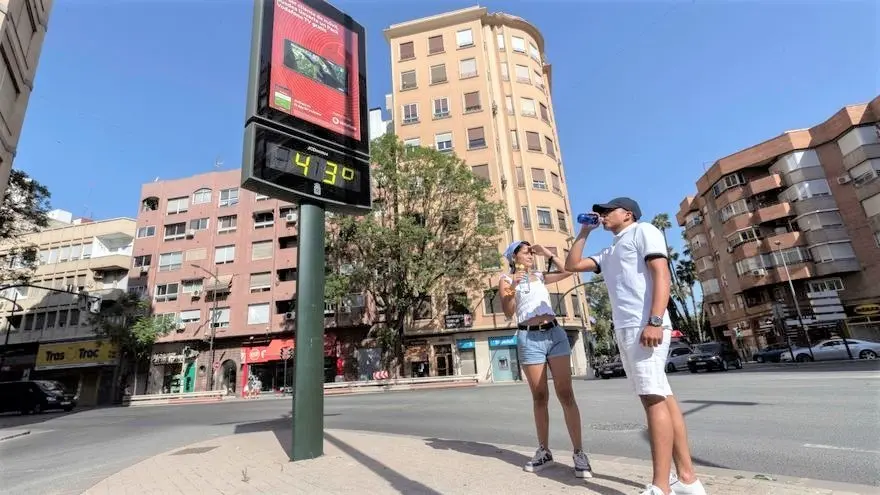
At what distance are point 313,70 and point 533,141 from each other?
33.6 metres

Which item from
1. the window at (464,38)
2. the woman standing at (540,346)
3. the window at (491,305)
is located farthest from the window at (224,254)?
the woman standing at (540,346)

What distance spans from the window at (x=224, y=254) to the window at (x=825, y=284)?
1919 inches

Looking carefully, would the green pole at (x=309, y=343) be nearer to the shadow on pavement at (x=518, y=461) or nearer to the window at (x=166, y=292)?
the shadow on pavement at (x=518, y=461)

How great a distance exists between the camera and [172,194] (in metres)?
41.2

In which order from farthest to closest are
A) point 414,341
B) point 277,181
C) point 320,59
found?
point 414,341
point 320,59
point 277,181

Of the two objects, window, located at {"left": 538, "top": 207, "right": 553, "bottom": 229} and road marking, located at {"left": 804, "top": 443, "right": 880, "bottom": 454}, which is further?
window, located at {"left": 538, "top": 207, "right": 553, "bottom": 229}

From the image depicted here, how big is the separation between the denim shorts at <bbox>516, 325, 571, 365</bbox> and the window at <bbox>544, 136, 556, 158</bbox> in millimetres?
36451

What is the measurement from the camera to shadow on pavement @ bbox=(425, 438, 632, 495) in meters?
2.99

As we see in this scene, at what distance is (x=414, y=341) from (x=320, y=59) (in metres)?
28.4

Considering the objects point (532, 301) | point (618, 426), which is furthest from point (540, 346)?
point (618, 426)

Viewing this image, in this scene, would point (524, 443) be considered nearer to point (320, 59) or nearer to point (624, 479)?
point (624, 479)

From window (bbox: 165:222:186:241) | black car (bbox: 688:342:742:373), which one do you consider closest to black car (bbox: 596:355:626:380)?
black car (bbox: 688:342:742:373)

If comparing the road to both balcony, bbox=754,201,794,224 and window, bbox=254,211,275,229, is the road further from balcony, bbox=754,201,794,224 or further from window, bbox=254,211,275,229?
balcony, bbox=754,201,794,224

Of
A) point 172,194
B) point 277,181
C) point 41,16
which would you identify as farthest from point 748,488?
point 172,194
